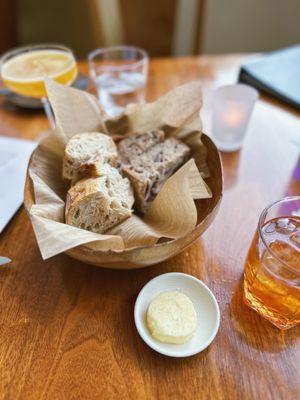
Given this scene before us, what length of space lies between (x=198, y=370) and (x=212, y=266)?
0.18 meters

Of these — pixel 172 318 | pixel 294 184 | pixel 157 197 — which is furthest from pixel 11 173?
pixel 294 184

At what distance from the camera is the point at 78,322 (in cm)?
49

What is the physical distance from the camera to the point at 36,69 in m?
0.90

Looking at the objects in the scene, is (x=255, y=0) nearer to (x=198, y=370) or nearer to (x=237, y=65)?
(x=237, y=65)

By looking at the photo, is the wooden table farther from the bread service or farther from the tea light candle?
the tea light candle

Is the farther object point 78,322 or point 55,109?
point 55,109

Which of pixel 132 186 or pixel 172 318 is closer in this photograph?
pixel 172 318

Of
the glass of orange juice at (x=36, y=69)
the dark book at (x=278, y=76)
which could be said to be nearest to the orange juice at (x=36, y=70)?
the glass of orange juice at (x=36, y=69)

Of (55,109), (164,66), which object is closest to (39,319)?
(55,109)

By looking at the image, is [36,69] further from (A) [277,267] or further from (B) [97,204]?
(A) [277,267]

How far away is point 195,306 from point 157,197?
19 centimetres

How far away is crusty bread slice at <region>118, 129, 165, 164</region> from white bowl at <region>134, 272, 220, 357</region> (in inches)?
Answer: 10.6

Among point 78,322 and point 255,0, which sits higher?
point 255,0

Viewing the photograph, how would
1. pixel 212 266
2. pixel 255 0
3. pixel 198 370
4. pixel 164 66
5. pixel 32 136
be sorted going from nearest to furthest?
pixel 198 370
pixel 212 266
pixel 32 136
pixel 164 66
pixel 255 0
